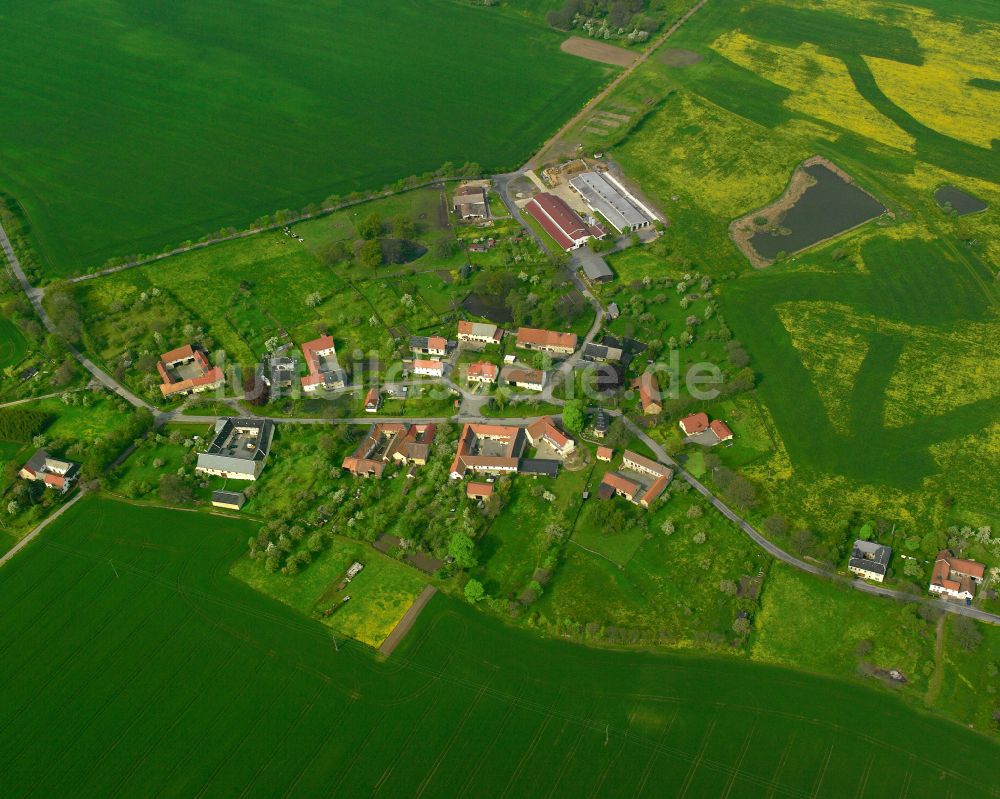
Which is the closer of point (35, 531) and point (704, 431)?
point (35, 531)

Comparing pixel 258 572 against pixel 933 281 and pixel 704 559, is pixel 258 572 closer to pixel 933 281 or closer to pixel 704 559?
pixel 704 559

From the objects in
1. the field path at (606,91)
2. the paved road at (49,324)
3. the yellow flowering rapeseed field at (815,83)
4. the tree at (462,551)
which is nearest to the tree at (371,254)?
the paved road at (49,324)

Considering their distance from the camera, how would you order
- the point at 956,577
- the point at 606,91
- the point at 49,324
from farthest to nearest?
the point at 606,91, the point at 49,324, the point at 956,577

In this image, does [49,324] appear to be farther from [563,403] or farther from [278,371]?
[563,403]

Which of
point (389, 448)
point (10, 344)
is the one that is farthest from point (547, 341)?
point (10, 344)

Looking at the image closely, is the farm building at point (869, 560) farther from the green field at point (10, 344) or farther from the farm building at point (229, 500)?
the green field at point (10, 344)

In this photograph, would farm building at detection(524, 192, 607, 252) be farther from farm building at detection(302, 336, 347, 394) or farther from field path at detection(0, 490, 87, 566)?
field path at detection(0, 490, 87, 566)

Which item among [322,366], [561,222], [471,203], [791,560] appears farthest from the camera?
[471,203]
